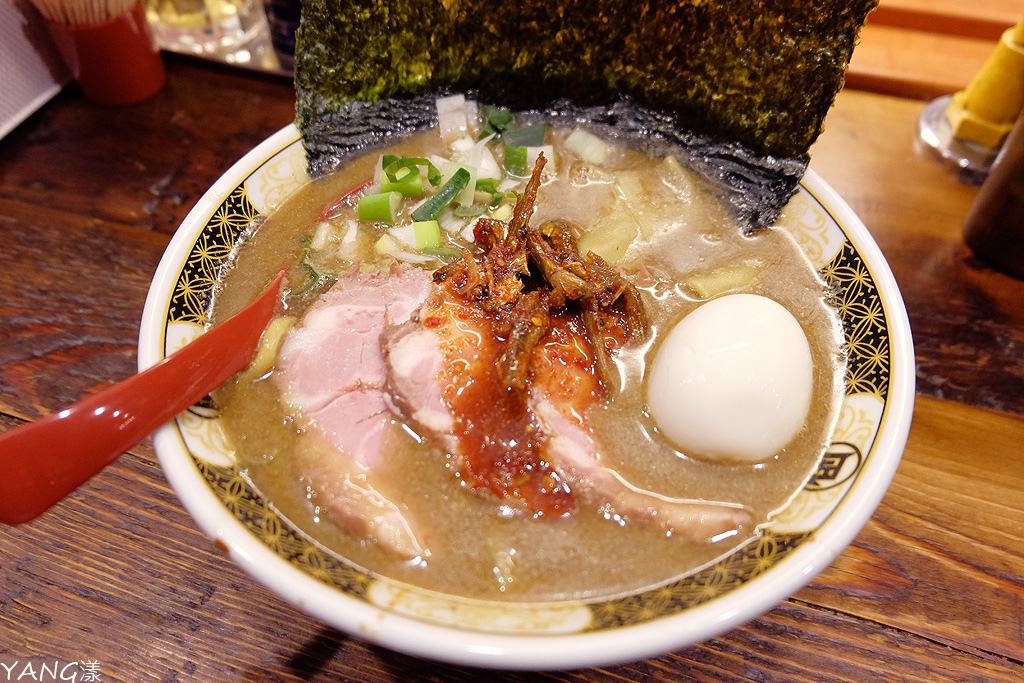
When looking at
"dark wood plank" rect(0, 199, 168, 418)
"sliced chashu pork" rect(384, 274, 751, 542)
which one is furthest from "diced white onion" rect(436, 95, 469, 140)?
"dark wood plank" rect(0, 199, 168, 418)

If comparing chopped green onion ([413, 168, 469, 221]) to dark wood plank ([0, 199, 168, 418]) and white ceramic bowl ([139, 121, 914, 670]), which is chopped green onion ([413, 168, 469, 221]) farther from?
dark wood plank ([0, 199, 168, 418])

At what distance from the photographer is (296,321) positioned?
165cm

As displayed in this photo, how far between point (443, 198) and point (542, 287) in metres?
0.49

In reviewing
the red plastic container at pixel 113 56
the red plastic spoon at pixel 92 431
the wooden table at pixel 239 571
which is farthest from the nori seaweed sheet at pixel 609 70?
the red plastic container at pixel 113 56

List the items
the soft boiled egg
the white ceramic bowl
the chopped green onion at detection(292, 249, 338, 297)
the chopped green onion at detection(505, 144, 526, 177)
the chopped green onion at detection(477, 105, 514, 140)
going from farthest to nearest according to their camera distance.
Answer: the chopped green onion at detection(477, 105, 514, 140), the chopped green onion at detection(505, 144, 526, 177), the chopped green onion at detection(292, 249, 338, 297), the soft boiled egg, the white ceramic bowl

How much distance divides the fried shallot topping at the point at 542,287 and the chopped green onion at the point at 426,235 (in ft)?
0.59

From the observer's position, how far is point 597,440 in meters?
1.47

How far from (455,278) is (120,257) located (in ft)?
4.23

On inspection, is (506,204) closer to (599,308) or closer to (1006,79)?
(599,308)

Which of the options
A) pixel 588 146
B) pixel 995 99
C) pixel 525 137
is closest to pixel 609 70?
pixel 588 146

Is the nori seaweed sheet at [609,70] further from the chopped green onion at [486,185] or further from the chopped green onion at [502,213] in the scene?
the chopped green onion at [502,213]

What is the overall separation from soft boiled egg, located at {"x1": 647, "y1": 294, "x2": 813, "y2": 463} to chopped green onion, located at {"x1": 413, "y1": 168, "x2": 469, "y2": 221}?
0.84 m

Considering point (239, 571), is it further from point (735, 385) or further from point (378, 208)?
point (735, 385)

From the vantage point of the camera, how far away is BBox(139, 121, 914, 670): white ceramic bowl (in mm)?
1029
